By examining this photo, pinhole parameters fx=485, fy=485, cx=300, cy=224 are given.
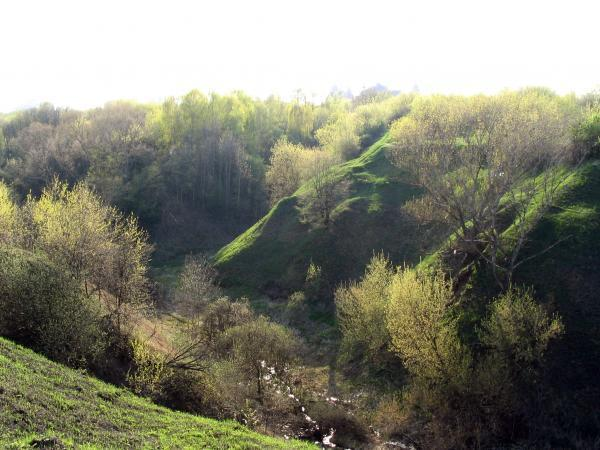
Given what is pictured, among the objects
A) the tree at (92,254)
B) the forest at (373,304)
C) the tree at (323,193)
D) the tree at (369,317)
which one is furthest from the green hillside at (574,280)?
the tree at (92,254)

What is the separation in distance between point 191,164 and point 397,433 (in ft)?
228

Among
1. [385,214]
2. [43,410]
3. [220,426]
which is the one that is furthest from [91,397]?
[385,214]

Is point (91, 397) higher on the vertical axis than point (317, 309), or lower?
higher

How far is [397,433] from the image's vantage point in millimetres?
32031

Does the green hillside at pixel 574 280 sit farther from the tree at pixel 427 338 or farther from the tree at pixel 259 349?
the tree at pixel 259 349

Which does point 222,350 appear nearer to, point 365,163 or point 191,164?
point 365,163

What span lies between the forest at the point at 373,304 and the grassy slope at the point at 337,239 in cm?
26

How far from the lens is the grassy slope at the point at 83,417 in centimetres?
1634

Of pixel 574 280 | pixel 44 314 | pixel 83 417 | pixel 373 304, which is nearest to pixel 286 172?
pixel 373 304

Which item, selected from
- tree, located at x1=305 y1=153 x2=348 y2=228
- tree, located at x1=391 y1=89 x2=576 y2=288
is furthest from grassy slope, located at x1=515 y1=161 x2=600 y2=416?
tree, located at x1=305 y1=153 x2=348 y2=228

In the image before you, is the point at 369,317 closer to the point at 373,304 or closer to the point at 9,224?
the point at 373,304

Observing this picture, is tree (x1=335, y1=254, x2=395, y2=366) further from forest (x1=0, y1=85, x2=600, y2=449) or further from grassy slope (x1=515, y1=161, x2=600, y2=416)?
grassy slope (x1=515, y1=161, x2=600, y2=416)

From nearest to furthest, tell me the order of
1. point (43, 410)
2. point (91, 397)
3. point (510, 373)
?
1. point (43, 410)
2. point (91, 397)
3. point (510, 373)

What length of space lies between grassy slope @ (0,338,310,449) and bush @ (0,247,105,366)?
107 inches
